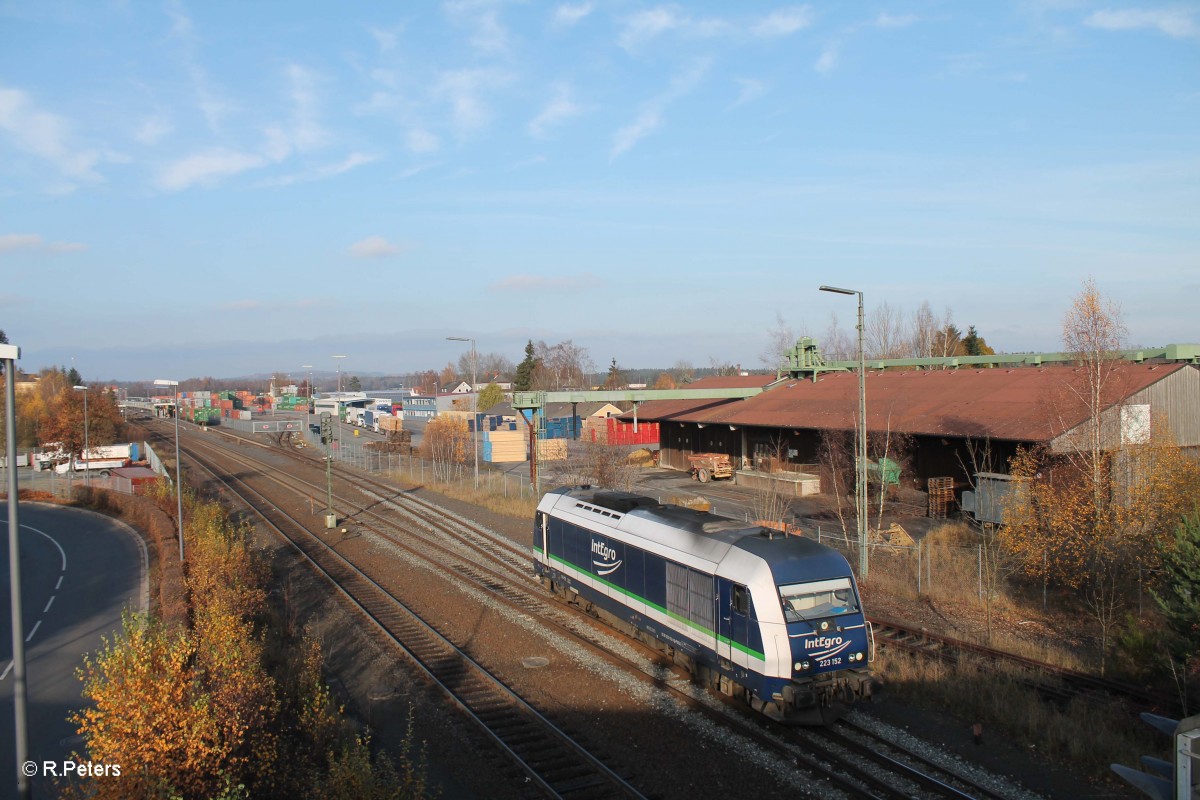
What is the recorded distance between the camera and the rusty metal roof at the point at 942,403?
2637cm

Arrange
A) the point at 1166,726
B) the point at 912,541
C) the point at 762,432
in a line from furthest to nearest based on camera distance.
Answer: the point at 762,432 < the point at 912,541 < the point at 1166,726

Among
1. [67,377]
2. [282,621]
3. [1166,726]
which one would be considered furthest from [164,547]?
[67,377]

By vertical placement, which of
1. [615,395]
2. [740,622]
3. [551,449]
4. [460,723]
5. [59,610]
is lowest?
[59,610]

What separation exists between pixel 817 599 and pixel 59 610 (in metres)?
21.2

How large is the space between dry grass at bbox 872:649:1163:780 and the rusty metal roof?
1144cm

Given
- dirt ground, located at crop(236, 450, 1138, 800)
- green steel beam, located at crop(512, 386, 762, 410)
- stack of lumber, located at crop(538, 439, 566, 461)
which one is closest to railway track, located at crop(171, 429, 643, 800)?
dirt ground, located at crop(236, 450, 1138, 800)

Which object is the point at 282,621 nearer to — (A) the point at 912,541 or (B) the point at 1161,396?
(A) the point at 912,541

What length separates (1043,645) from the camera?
53.2ft

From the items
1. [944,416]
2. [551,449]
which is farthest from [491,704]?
[551,449]

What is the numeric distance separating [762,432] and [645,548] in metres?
29.3

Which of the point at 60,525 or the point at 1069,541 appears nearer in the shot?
the point at 1069,541

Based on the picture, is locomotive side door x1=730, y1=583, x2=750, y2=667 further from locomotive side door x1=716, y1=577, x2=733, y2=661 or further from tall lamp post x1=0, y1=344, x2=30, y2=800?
tall lamp post x1=0, y1=344, x2=30, y2=800

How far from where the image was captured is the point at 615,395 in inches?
Answer: 1650

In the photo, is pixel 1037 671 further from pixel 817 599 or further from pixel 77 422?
pixel 77 422
